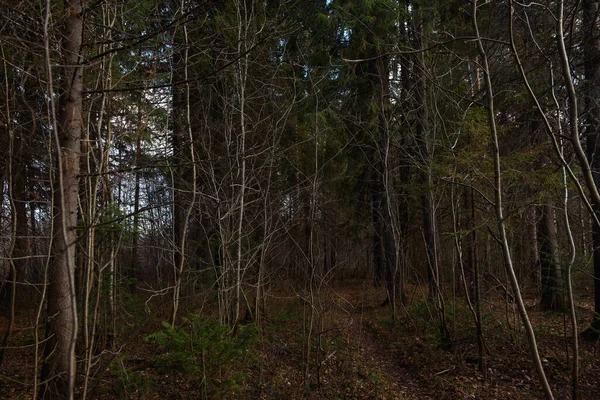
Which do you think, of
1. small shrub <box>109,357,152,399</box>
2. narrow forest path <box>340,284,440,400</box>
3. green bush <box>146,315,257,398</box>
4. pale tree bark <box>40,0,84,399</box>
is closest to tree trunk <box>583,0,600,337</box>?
narrow forest path <box>340,284,440,400</box>

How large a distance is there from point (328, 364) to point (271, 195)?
3949 mm

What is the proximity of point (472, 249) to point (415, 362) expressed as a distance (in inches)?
83.0

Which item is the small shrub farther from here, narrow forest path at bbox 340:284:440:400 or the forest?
narrow forest path at bbox 340:284:440:400

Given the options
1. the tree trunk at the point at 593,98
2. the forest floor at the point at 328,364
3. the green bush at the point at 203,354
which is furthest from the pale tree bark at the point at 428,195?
the green bush at the point at 203,354

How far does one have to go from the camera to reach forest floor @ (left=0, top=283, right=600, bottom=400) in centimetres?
424

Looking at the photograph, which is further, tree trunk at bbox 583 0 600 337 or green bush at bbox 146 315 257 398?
tree trunk at bbox 583 0 600 337

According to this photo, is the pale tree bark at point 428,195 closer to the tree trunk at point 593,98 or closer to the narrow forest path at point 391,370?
the narrow forest path at point 391,370

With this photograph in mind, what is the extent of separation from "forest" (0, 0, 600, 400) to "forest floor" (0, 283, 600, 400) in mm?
39

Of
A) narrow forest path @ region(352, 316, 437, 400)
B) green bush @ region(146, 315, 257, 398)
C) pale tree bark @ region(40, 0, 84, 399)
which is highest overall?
pale tree bark @ region(40, 0, 84, 399)

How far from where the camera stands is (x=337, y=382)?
549 centimetres

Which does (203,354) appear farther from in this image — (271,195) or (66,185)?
(271,195)

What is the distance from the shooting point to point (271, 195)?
8.79m

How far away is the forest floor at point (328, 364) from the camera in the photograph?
13.9 ft

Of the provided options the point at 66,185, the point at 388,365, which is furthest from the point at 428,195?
the point at 66,185
